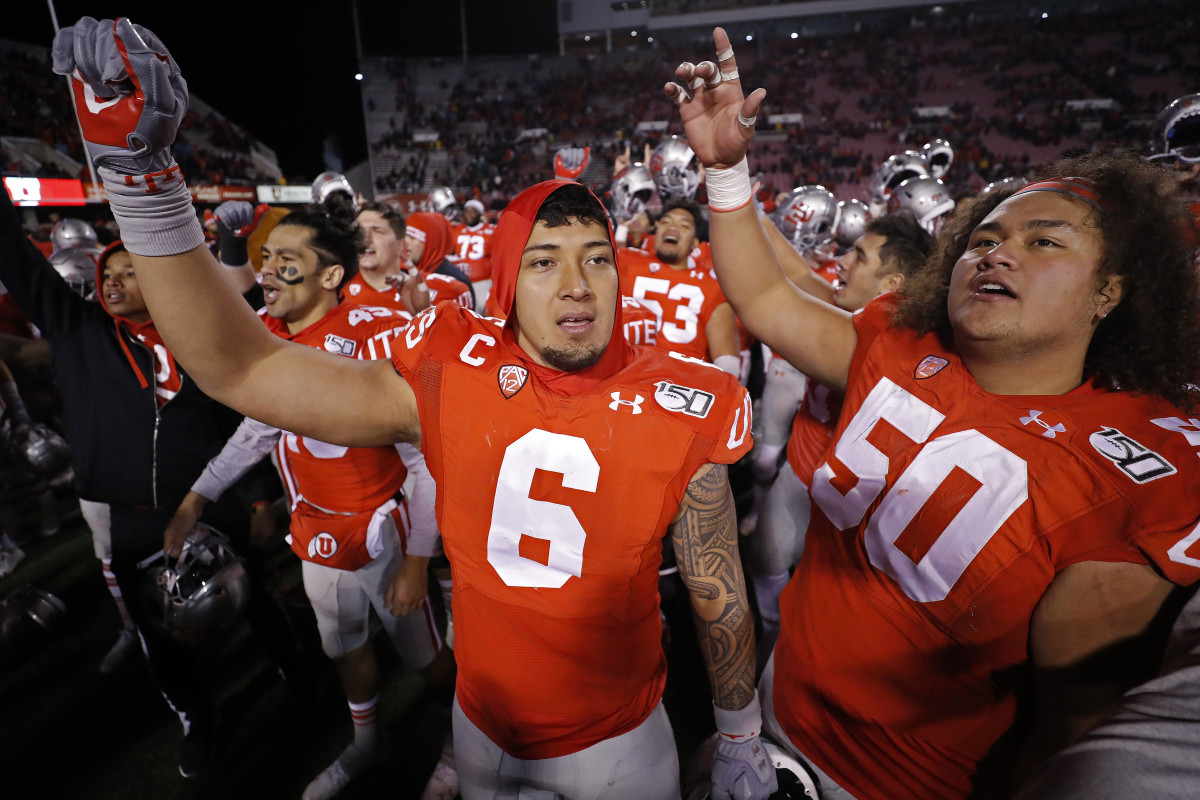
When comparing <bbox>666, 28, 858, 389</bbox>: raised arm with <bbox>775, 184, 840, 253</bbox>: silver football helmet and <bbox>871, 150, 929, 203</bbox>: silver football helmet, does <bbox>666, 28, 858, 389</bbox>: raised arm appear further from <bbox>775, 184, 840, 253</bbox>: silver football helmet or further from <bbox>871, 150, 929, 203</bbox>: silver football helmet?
<bbox>871, 150, 929, 203</bbox>: silver football helmet

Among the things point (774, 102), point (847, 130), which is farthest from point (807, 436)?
point (774, 102)

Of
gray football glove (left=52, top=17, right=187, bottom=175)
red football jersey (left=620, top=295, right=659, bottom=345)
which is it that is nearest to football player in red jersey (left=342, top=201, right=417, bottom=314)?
red football jersey (left=620, top=295, right=659, bottom=345)

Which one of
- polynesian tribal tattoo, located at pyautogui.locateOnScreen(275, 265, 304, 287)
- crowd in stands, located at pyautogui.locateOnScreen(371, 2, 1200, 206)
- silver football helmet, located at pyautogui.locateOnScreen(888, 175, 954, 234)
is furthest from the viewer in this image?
crowd in stands, located at pyautogui.locateOnScreen(371, 2, 1200, 206)

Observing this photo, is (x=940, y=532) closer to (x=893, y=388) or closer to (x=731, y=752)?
(x=893, y=388)

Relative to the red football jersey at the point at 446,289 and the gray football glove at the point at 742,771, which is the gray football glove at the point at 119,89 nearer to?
the gray football glove at the point at 742,771

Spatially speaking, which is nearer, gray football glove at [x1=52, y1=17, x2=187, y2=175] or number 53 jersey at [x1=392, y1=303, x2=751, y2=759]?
gray football glove at [x1=52, y1=17, x2=187, y2=175]

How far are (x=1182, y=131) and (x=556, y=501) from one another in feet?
16.8

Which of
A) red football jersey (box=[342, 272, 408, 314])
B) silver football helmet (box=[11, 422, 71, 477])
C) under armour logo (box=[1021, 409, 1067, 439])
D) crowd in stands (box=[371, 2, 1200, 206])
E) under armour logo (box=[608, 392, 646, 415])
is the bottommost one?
silver football helmet (box=[11, 422, 71, 477])

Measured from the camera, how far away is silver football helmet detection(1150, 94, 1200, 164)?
12.3ft

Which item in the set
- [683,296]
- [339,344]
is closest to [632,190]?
[683,296]

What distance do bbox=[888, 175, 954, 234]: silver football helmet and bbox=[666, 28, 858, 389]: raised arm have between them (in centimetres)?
518

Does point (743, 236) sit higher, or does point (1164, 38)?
point (1164, 38)

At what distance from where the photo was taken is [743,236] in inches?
82.9

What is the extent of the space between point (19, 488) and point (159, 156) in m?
7.67
